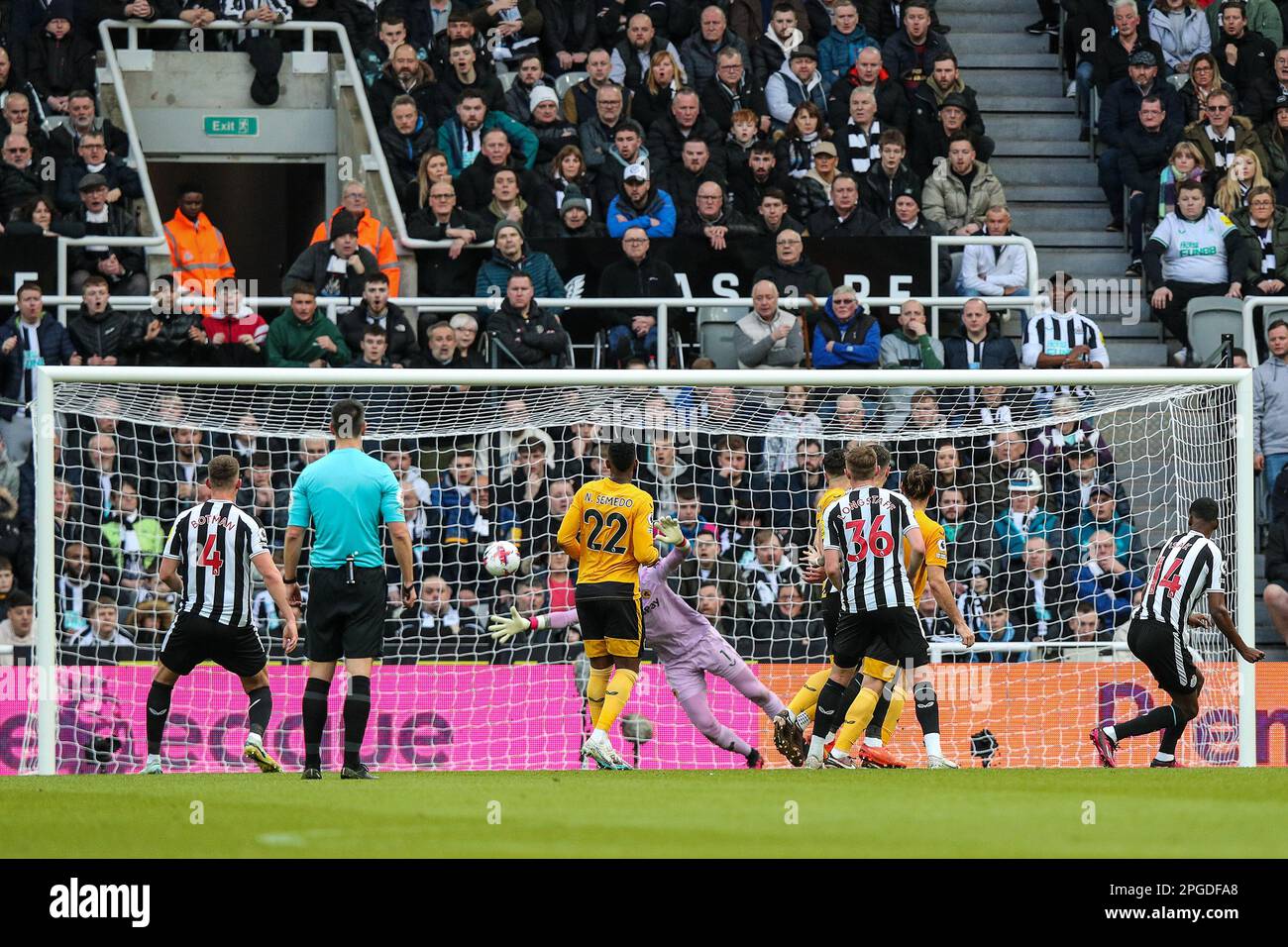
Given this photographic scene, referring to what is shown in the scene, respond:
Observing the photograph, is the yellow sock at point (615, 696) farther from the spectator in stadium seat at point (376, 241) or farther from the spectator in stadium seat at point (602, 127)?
the spectator in stadium seat at point (602, 127)

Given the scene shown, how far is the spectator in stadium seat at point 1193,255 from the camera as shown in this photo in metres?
18.0

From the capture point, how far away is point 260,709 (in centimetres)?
1208

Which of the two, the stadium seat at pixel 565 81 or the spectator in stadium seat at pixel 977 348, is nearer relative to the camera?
the spectator in stadium seat at pixel 977 348

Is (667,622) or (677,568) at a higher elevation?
(677,568)

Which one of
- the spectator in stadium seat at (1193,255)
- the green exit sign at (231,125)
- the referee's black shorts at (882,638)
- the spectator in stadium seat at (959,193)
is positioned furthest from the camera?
the green exit sign at (231,125)

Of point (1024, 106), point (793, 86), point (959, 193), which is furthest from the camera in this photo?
point (1024, 106)

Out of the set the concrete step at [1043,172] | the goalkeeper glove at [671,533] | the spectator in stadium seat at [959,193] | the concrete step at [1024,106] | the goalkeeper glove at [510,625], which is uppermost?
the concrete step at [1024,106]

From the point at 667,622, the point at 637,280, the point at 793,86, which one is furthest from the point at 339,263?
the point at 667,622

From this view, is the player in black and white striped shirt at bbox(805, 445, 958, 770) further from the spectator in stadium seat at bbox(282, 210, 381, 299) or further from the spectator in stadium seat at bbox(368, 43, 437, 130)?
the spectator in stadium seat at bbox(368, 43, 437, 130)

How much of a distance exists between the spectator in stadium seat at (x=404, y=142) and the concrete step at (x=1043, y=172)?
5.51 meters

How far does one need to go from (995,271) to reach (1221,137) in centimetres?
289

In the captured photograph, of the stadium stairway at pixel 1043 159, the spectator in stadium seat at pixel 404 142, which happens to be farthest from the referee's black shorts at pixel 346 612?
the stadium stairway at pixel 1043 159

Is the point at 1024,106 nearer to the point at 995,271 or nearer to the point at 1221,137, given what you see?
the point at 1221,137
